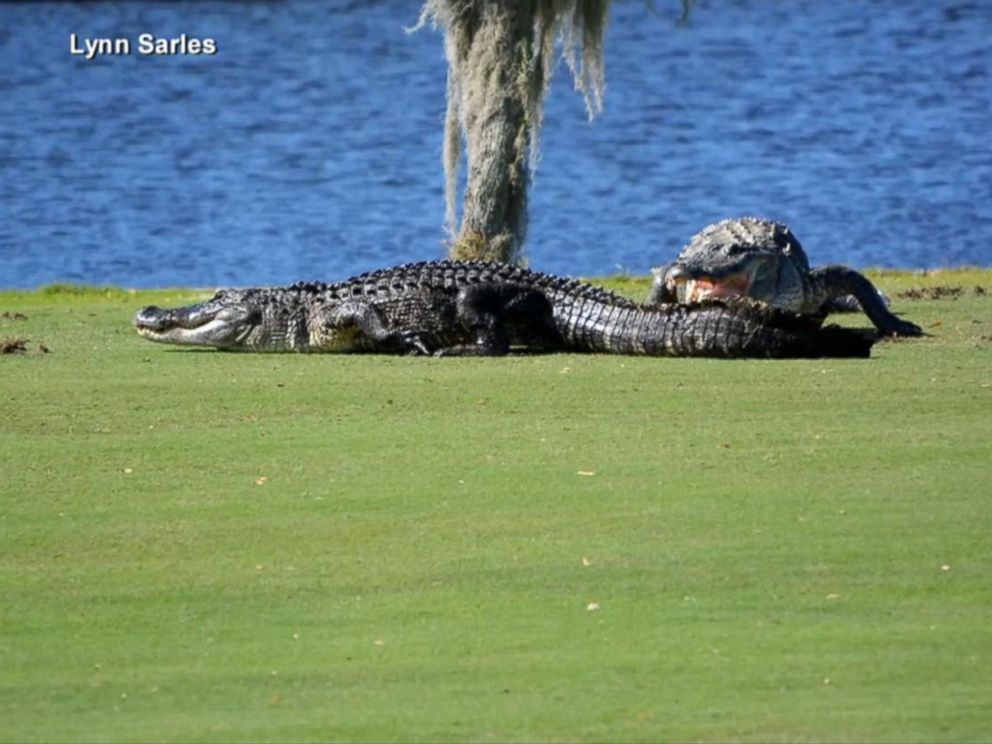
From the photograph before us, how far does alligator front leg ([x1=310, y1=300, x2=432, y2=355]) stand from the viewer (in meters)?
12.4

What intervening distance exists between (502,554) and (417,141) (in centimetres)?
4228

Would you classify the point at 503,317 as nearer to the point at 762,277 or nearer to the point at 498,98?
the point at 762,277

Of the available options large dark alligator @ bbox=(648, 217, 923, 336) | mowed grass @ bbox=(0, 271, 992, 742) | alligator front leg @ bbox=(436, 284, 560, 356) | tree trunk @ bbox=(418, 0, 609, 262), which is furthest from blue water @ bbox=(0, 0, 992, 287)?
mowed grass @ bbox=(0, 271, 992, 742)

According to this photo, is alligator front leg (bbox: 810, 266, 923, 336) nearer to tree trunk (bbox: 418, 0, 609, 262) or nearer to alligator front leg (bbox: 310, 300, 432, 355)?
alligator front leg (bbox: 310, 300, 432, 355)

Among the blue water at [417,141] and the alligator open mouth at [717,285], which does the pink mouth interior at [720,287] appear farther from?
the blue water at [417,141]

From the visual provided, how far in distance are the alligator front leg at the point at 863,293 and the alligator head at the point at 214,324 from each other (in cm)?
328

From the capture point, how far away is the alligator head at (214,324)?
41.6 ft

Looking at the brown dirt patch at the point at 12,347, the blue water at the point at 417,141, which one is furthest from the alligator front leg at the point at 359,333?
the blue water at the point at 417,141

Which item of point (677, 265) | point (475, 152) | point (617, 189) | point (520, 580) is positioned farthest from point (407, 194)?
point (520, 580)

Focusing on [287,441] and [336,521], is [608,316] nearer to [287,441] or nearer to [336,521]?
[287,441]

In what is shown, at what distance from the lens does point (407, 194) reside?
41.8 m

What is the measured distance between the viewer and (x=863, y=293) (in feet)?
42.2

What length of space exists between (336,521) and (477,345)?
4393 millimetres

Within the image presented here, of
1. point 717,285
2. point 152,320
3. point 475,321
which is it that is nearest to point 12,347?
point 152,320
